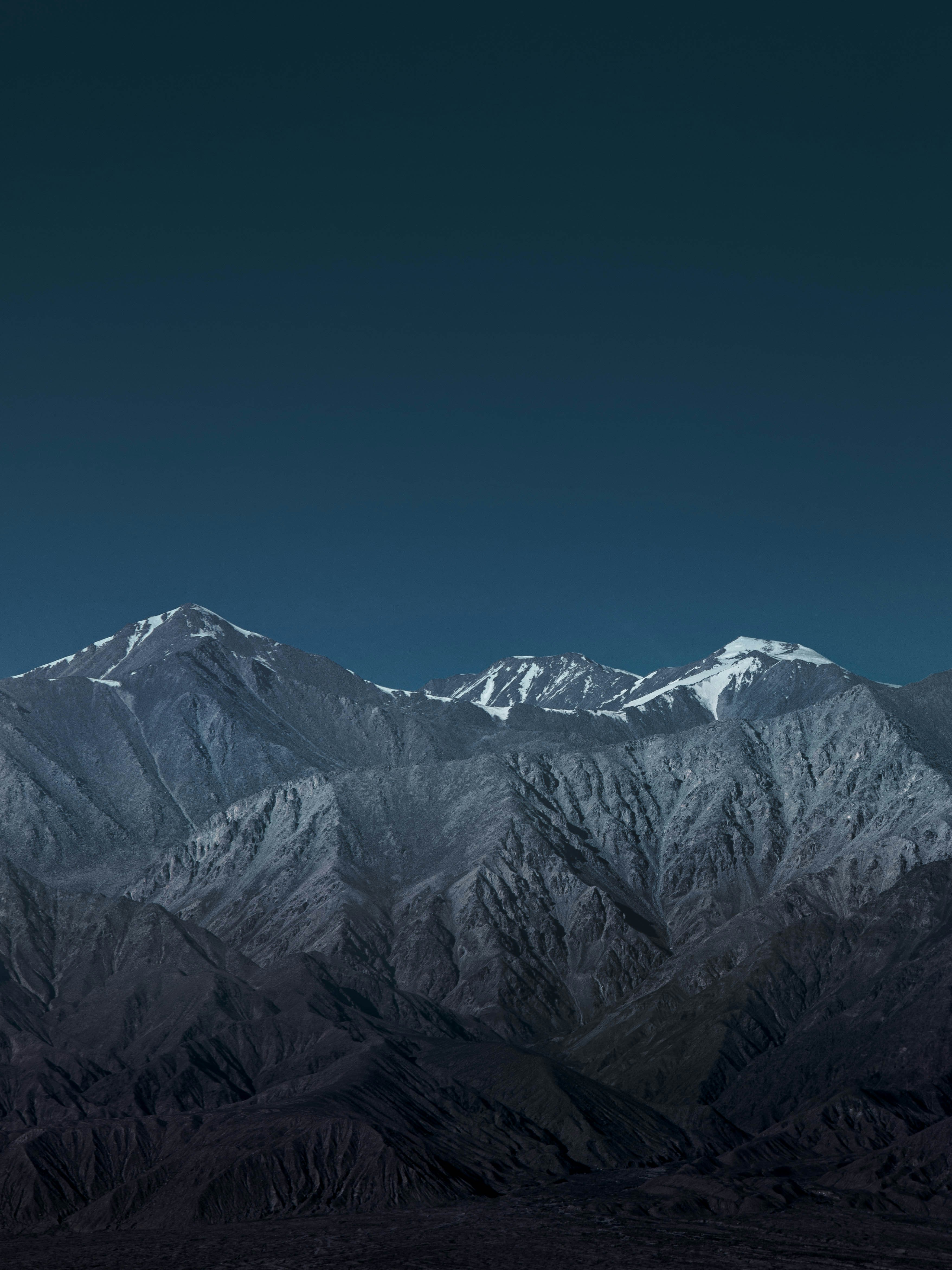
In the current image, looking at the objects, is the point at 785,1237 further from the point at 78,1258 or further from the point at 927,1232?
the point at 78,1258

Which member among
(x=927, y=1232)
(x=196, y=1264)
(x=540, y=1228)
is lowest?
(x=927, y=1232)

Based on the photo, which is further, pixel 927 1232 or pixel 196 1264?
pixel 927 1232

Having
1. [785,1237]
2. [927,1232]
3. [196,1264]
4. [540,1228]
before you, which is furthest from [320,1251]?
[927,1232]

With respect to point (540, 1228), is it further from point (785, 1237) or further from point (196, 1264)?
point (196, 1264)

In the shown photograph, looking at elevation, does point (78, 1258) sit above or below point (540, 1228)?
above

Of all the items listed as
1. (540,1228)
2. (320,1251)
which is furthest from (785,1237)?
(320,1251)

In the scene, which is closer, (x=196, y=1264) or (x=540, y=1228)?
(x=196, y=1264)
